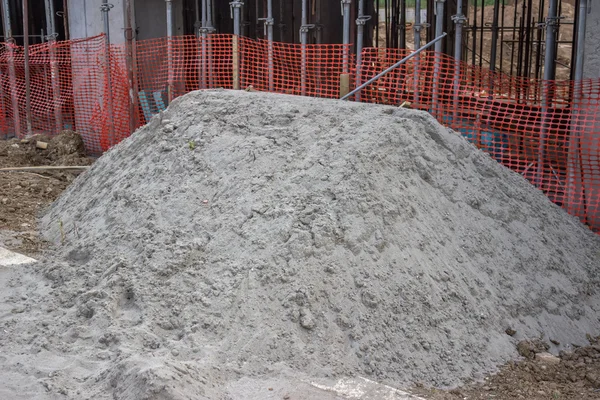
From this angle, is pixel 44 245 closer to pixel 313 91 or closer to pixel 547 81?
pixel 313 91

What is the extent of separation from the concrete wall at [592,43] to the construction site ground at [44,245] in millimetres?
3093

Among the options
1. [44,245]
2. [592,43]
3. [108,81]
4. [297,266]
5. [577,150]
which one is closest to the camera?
[297,266]

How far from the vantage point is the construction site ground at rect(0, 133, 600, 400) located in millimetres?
4344

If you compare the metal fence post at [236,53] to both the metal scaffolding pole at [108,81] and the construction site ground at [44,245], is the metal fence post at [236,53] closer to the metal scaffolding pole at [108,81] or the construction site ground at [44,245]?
the metal scaffolding pole at [108,81]

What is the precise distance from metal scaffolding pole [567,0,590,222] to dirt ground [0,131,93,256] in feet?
17.7

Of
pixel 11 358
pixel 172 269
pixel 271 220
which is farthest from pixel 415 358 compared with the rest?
pixel 11 358

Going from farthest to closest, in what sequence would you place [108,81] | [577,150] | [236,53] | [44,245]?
[108,81] → [236,53] → [577,150] → [44,245]

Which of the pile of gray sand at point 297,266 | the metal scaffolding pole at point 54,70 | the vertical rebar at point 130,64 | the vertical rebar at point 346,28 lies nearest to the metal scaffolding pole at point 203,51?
the vertical rebar at point 130,64

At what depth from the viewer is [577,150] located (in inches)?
279

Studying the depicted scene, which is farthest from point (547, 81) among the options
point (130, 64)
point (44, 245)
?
point (130, 64)

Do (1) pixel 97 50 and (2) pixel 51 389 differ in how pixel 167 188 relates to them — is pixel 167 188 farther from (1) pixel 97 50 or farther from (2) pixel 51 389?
(1) pixel 97 50

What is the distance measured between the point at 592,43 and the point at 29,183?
6945mm

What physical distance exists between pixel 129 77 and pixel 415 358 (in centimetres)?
749

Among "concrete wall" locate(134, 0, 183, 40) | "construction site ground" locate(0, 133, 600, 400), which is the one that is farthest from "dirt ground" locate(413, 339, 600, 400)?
"concrete wall" locate(134, 0, 183, 40)
